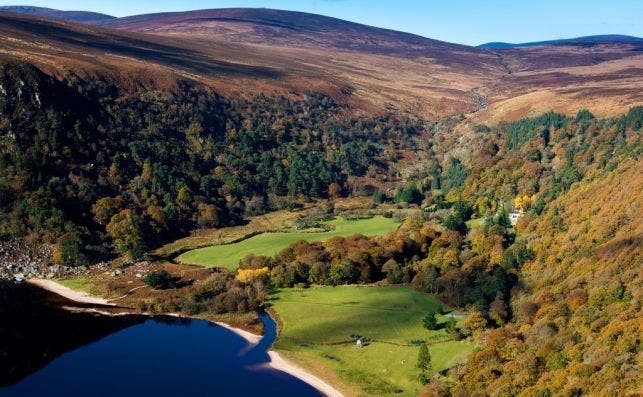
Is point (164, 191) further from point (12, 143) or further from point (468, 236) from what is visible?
point (468, 236)

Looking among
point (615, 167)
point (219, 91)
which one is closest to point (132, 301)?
point (615, 167)

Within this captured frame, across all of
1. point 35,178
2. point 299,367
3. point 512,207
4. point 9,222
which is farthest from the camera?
point 512,207

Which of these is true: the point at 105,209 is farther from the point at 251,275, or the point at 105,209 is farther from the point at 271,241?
the point at 251,275

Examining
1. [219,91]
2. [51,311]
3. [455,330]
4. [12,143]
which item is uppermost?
[219,91]

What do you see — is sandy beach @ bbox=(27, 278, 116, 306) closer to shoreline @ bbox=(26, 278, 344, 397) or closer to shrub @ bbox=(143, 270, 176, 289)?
shoreline @ bbox=(26, 278, 344, 397)

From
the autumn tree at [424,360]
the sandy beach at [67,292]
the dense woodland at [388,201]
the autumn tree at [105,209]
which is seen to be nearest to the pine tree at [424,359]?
the autumn tree at [424,360]

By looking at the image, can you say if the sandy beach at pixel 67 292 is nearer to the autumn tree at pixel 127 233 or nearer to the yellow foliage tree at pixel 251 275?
the autumn tree at pixel 127 233
